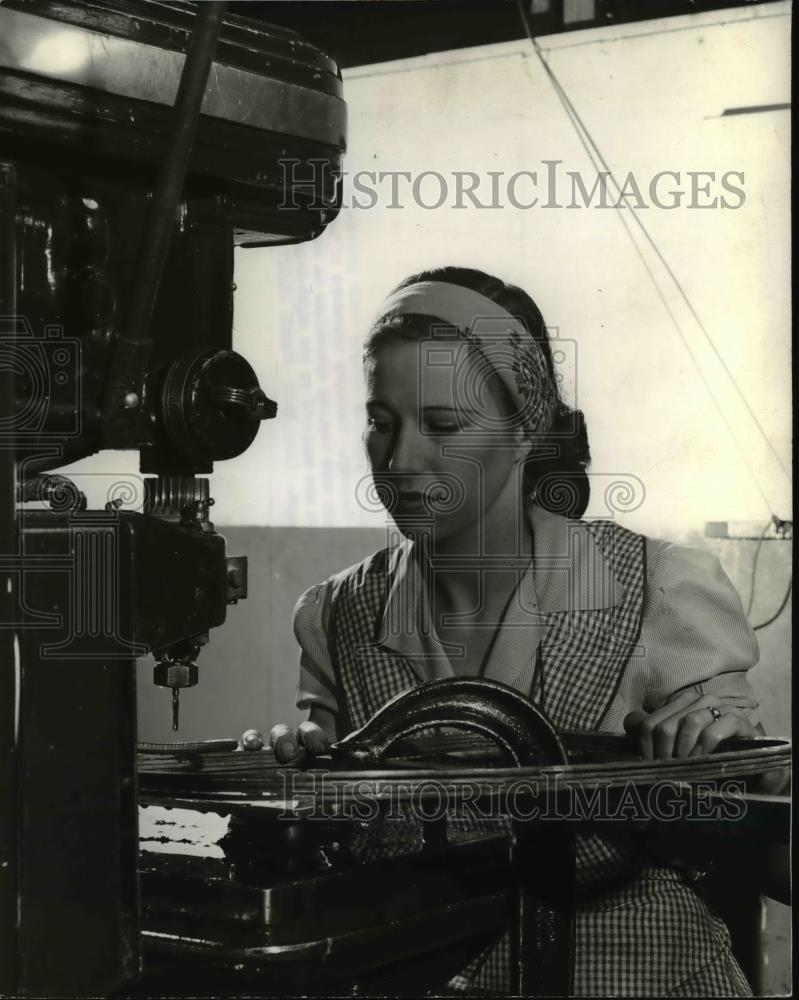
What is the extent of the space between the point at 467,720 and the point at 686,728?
9.9 inches

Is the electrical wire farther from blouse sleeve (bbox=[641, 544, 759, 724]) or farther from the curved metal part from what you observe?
the curved metal part

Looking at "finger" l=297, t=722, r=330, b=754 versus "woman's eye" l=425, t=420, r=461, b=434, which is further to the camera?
"woman's eye" l=425, t=420, r=461, b=434

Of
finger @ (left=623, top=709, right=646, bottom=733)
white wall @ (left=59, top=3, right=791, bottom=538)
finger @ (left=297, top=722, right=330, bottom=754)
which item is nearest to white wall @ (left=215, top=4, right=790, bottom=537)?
white wall @ (left=59, top=3, right=791, bottom=538)

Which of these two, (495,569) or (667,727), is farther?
(495,569)

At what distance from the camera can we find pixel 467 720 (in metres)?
0.77

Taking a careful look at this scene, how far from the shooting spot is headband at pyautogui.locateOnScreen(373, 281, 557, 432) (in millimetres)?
1076

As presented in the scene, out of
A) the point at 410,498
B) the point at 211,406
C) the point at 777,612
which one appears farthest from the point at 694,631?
the point at 211,406

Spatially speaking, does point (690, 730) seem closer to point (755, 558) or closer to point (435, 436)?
point (755, 558)

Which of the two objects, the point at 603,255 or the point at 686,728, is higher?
the point at 603,255

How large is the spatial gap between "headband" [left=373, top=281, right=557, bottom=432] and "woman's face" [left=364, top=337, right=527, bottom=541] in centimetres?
2

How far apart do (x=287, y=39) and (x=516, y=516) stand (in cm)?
49

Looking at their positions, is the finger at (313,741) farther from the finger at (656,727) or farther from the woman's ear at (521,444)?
the woman's ear at (521,444)

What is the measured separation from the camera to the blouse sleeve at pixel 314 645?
110cm

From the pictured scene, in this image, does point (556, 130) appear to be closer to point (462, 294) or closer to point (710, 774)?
point (462, 294)
